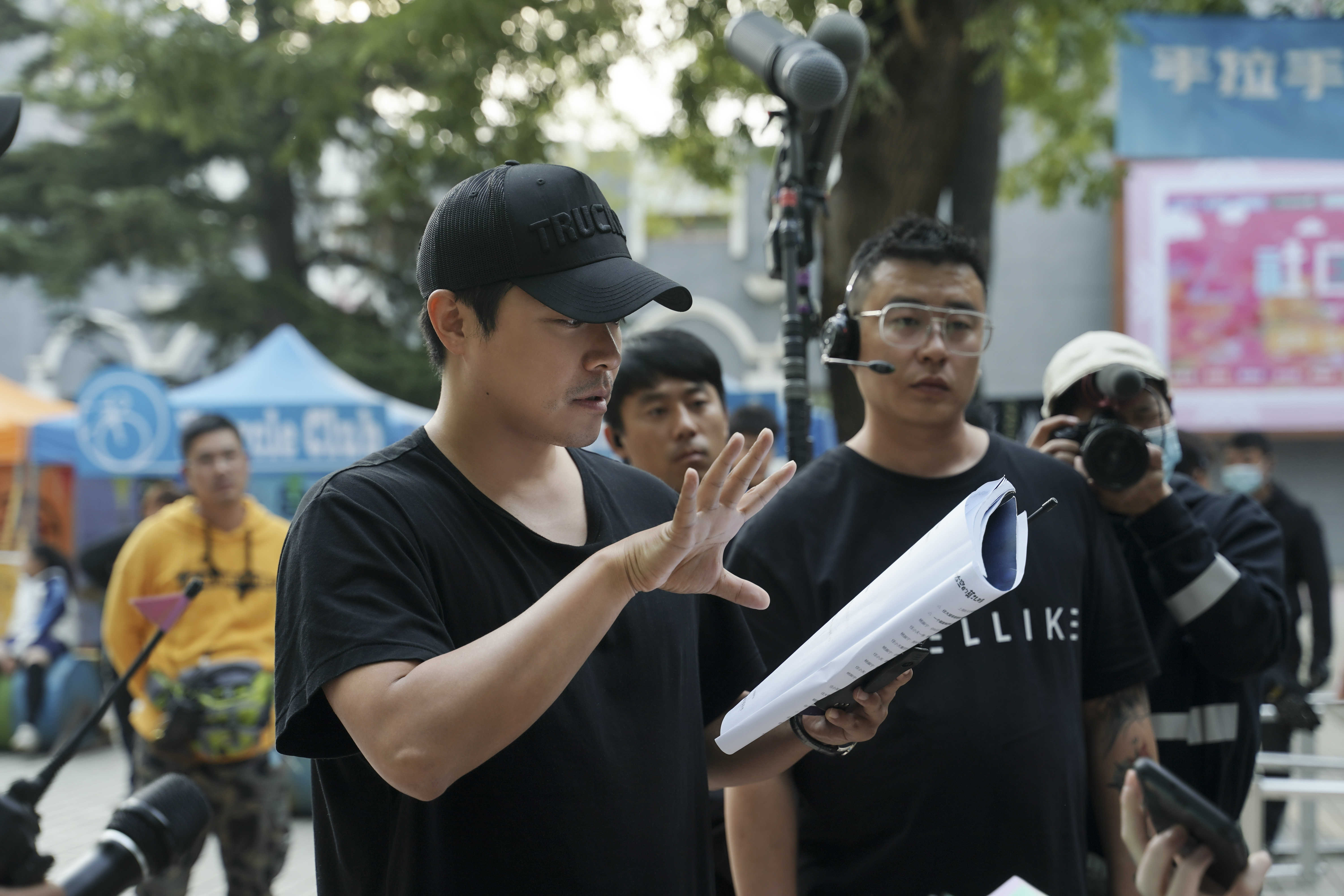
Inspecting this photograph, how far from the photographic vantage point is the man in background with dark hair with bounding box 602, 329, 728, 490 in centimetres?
339

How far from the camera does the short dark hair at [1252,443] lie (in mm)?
6828

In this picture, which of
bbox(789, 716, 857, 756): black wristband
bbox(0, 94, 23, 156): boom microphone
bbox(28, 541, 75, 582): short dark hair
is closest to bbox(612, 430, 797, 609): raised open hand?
bbox(789, 716, 857, 756): black wristband

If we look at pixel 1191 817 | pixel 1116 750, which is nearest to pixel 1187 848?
pixel 1191 817

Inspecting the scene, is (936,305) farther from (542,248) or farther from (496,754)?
(496,754)

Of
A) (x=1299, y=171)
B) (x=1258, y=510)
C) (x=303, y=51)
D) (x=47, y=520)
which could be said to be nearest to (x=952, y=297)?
(x=1258, y=510)

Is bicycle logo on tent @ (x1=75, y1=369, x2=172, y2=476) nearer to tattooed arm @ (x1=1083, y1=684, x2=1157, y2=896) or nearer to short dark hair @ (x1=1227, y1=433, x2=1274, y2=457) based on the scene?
short dark hair @ (x1=1227, y1=433, x2=1274, y2=457)

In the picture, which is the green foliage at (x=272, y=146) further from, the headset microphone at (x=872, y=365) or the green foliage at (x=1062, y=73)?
the headset microphone at (x=872, y=365)

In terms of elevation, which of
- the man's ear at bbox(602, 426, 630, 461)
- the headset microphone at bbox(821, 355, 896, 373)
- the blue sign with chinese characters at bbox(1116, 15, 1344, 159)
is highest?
the blue sign with chinese characters at bbox(1116, 15, 1344, 159)

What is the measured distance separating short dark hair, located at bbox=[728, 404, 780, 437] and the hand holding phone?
3993 mm

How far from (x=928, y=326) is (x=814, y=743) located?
0.96 m

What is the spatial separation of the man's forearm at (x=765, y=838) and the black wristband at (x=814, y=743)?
32 cm

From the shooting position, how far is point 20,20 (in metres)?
14.9

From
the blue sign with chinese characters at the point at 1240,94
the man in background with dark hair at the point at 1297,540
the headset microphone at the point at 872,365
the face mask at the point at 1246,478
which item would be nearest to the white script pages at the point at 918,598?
the headset microphone at the point at 872,365

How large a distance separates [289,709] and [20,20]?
54.9ft
